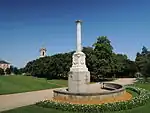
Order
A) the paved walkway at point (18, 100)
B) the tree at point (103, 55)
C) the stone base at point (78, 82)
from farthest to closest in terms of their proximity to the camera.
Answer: the tree at point (103, 55) → the stone base at point (78, 82) → the paved walkway at point (18, 100)

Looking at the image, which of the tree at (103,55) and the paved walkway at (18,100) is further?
the tree at (103,55)

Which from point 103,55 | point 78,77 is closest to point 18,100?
point 78,77

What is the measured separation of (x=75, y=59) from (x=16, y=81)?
16.2 m

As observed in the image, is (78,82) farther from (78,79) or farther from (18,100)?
(18,100)

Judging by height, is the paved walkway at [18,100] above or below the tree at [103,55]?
below

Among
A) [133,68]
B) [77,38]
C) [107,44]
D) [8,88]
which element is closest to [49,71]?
[107,44]

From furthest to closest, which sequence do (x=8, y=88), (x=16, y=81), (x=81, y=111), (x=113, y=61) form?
(x=113, y=61), (x=16, y=81), (x=8, y=88), (x=81, y=111)

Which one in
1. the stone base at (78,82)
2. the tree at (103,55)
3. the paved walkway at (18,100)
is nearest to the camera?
the paved walkway at (18,100)

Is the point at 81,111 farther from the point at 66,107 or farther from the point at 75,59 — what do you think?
the point at 75,59

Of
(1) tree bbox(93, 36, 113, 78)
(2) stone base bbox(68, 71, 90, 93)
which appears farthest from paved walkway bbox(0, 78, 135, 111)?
(1) tree bbox(93, 36, 113, 78)

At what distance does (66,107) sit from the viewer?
1750cm

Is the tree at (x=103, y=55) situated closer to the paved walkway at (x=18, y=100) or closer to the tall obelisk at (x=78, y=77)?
the paved walkway at (x=18, y=100)

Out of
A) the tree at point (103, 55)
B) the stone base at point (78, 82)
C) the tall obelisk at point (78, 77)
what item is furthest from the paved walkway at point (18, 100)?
the tree at point (103, 55)

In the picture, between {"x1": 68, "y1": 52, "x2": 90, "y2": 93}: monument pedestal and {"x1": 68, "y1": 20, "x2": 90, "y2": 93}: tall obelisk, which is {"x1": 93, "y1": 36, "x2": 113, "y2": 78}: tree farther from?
{"x1": 68, "y1": 52, "x2": 90, "y2": 93}: monument pedestal
